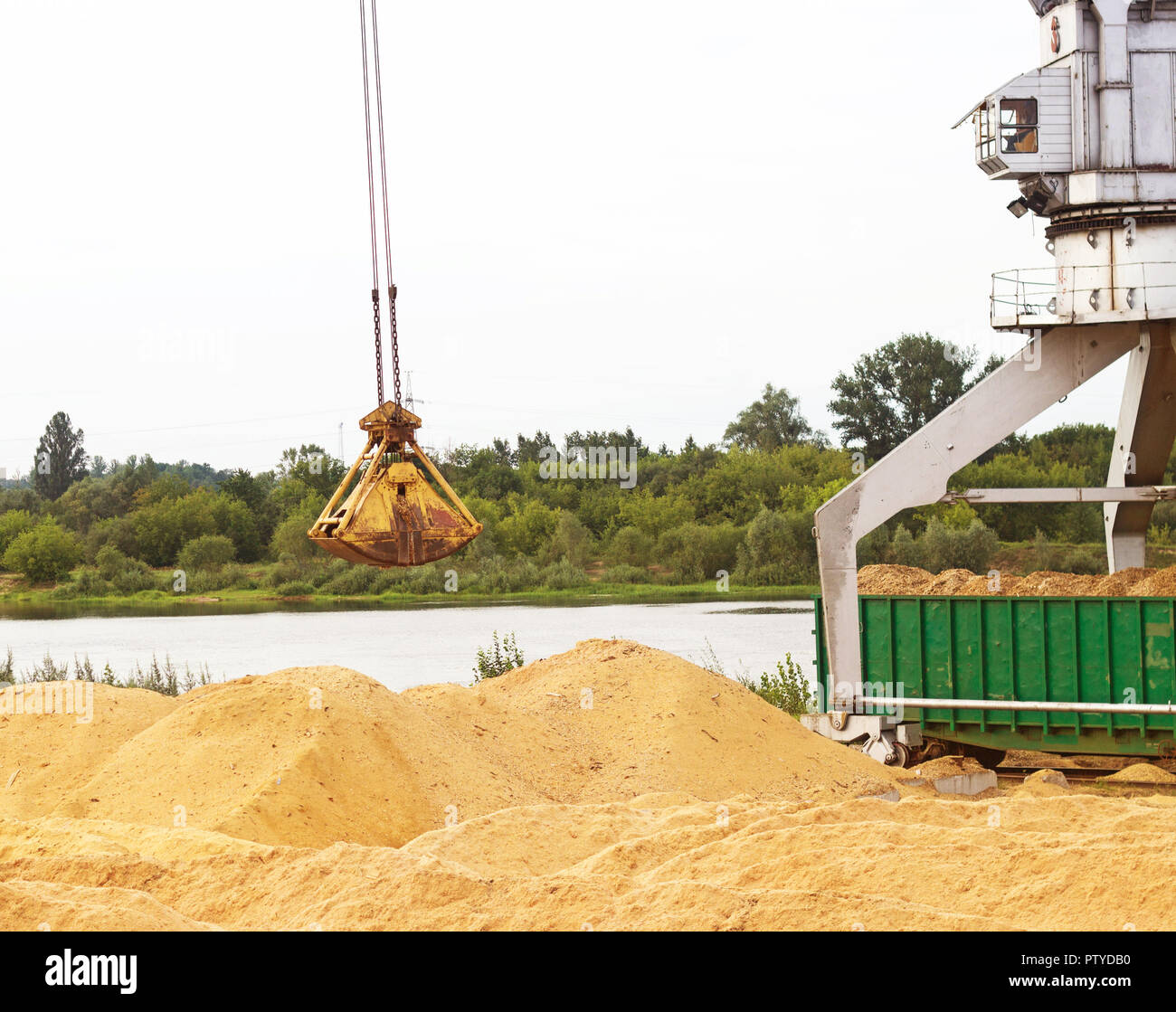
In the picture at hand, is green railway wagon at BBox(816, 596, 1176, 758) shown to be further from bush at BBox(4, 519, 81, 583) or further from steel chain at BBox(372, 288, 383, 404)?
bush at BBox(4, 519, 81, 583)

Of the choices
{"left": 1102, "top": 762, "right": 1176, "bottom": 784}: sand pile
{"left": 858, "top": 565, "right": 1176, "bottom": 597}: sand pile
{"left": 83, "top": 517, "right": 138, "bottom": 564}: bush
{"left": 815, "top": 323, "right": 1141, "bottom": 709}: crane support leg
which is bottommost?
{"left": 1102, "top": 762, "right": 1176, "bottom": 784}: sand pile

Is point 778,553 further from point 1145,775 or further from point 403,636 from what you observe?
point 1145,775

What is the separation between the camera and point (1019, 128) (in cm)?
1702

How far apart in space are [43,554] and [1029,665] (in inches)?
2396

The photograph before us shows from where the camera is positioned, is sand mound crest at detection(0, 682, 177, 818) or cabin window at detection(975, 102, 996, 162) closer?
sand mound crest at detection(0, 682, 177, 818)

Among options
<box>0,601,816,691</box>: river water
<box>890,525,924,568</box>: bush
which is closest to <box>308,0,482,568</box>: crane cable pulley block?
<box>0,601,816,691</box>: river water

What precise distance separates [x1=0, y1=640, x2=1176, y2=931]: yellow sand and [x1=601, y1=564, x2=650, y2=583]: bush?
4265 cm

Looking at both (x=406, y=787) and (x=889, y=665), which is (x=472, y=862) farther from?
(x=889, y=665)

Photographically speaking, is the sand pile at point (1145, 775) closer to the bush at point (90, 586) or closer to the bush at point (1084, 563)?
the bush at point (1084, 563)

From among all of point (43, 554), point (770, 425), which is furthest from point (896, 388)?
point (43, 554)

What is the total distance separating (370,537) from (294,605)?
165ft

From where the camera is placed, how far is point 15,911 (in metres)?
6.93

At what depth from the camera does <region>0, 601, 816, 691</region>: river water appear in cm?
3453

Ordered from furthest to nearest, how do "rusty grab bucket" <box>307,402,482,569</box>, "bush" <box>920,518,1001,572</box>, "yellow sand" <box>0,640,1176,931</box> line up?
"bush" <box>920,518,1001,572</box>, "rusty grab bucket" <box>307,402,482,569</box>, "yellow sand" <box>0,640,1176,931</box>
